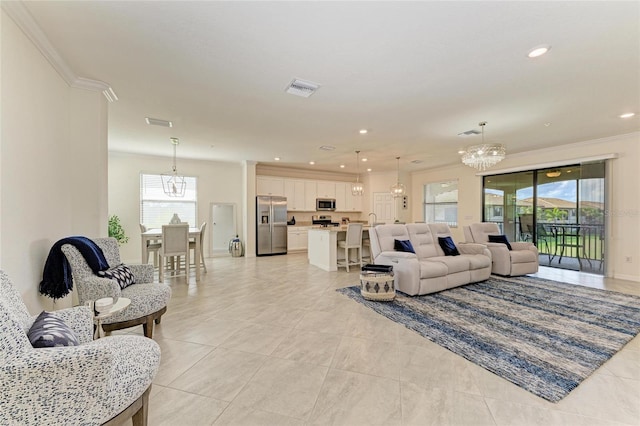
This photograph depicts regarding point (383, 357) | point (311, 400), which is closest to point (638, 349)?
point (383, 357)

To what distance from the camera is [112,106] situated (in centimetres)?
354

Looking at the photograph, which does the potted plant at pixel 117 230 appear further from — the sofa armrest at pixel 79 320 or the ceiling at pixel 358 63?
the sofa armrest at pixel 79 320

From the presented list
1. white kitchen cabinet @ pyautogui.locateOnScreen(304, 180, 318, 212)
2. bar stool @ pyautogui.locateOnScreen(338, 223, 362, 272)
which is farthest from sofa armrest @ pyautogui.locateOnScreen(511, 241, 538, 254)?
white kitchen cabinet @ pyautogui.locateOnScreen(304, 180, 318, 212)

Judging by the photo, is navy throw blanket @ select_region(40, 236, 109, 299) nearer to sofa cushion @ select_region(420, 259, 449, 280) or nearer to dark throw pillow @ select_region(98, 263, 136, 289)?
dark throw pillow @ select_region(98, 263, 136, 289)

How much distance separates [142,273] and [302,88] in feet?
9.05

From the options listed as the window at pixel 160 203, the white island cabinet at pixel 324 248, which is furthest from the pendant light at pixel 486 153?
the window at pixel 160 203

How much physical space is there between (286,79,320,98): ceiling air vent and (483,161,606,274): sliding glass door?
596 centimetres

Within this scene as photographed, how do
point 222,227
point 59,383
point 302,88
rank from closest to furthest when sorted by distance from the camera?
point 59,383
point 302,88
point 222,227

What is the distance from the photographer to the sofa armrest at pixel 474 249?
4723 millimetres

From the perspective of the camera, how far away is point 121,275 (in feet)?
8.38

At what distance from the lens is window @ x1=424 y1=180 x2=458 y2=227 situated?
8000mm

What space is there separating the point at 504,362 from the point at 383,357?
977mm

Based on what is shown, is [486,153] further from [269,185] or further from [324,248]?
[269,185]

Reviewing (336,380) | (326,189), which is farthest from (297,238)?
(336,380)
